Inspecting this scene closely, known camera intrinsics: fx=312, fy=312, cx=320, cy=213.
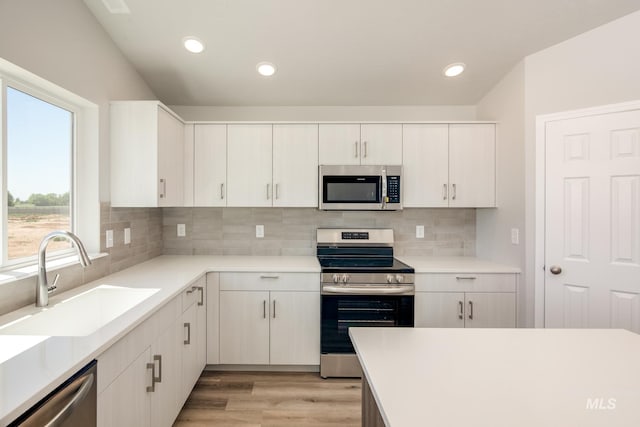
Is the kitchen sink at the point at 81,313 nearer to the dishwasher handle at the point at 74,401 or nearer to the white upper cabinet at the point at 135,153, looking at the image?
the dishwasher handle at the point at 74,401

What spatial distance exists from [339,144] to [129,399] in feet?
7.27

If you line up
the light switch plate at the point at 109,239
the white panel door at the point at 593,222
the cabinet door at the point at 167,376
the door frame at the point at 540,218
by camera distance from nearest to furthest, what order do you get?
the cabinet door at the point at 167,376 → the white panel door at the point at 593,222 → the light switch plate at the point at 109,239 → the door frame at the point at 540,218

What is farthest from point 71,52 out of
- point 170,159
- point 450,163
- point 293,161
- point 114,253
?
point 450,163

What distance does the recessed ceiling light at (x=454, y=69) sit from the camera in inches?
98.0

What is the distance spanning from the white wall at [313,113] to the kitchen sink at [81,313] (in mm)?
1823

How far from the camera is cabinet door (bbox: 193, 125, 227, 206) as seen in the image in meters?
2.73

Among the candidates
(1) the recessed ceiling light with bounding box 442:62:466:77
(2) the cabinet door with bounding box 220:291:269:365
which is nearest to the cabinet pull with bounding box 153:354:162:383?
(2) the cabinet door with bounding box 220:291:269:365

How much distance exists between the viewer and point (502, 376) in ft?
2.98

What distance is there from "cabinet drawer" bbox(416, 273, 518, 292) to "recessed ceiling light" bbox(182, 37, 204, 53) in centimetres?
238

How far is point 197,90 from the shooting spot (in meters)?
2.78

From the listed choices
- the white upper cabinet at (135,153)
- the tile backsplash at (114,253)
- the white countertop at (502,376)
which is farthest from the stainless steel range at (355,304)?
the tile backsplash at (114,253)

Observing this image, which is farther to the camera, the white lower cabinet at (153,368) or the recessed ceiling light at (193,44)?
the recessed ceiling light at (193,44)

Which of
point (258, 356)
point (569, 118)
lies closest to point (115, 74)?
point (258, 356)

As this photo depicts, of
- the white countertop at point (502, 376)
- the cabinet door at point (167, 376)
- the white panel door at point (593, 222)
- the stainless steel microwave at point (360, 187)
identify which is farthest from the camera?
the stainless steel microwave at point (360, 187)
